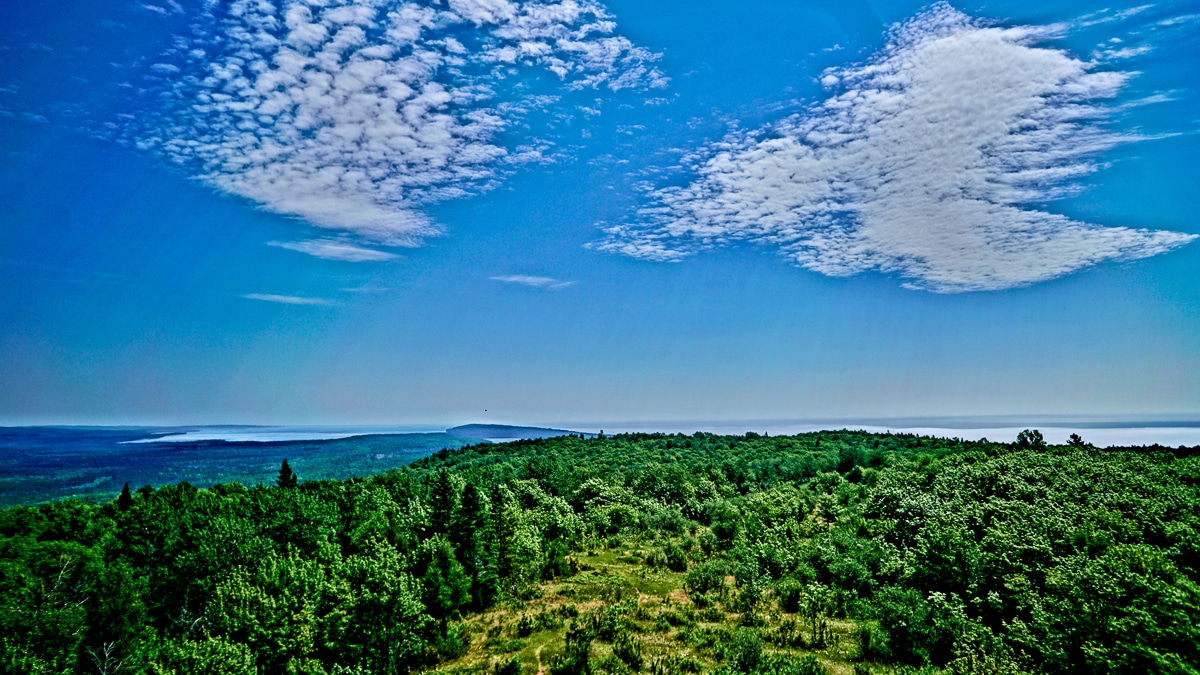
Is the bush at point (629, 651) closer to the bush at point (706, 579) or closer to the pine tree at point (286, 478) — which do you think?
the bush at point (706, 579)

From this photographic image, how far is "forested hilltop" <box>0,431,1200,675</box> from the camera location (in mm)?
26719

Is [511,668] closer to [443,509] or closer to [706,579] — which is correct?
[443,509]

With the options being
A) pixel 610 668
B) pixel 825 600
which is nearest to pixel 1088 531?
pixel 825 600

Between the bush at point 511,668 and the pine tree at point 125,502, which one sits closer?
the bush at point 511,668

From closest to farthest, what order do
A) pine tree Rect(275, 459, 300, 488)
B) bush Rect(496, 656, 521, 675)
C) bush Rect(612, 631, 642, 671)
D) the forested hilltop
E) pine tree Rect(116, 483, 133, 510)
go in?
the forested hilltop → bush Rect(496, 656, 521, 675) → bush Rect(612, 631, 642, 671) → pine tree Rect(116, 483, 133, 510) → pine tree Rect(275, 459, 300, 488)

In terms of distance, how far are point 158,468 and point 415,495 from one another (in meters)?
172

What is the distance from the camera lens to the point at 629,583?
56.5m

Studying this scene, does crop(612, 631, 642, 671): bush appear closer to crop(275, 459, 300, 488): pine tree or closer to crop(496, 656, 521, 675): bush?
crop(496, 656, 521, 675): bush

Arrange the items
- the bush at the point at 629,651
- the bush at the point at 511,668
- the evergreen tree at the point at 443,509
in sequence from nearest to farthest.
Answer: the bush at the point at 511,668, the bush at the point at 629,651, the evergreen tree at the point at 443,509

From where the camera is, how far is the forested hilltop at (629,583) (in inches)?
1052

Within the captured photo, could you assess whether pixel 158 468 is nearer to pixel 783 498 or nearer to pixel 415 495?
pixel 415 495

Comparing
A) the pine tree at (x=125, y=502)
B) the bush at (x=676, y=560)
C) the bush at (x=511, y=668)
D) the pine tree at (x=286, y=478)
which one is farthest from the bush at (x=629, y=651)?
the pine tree at (x=286, y=478)

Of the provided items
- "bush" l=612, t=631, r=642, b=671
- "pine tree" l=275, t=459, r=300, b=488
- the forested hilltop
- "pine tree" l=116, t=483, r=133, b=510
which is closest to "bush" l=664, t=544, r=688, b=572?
the forested hilltop

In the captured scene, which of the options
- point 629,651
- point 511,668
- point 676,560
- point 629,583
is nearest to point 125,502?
point 511,668
